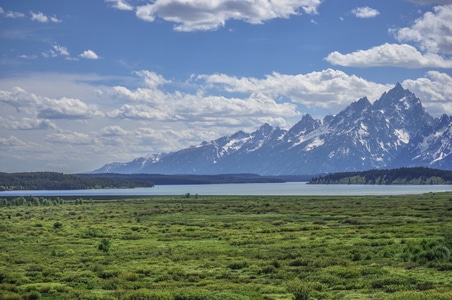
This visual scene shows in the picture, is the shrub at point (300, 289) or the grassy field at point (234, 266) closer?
the shrub at point (300, 289)

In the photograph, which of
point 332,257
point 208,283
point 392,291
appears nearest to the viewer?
point 392,291

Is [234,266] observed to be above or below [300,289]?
below

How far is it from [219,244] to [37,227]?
43.1 metres

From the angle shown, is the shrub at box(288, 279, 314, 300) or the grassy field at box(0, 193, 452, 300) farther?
the grassy field at box(0, 193, 452, 300)

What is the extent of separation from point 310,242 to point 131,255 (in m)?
20.5

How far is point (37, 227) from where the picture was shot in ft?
309

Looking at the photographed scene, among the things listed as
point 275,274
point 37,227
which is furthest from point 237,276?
point 37,227

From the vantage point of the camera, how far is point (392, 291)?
33812 mm

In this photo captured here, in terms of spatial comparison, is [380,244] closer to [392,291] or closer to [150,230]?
[392,291]

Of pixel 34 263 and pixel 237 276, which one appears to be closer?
pixel 237 276

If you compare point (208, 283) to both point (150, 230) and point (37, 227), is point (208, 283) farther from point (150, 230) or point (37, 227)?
point (37, 227)

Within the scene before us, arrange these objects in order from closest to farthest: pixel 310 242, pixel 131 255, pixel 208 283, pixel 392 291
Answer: pixel 392 291, pixel 208 283, pixel 131 255, pixel 310 242

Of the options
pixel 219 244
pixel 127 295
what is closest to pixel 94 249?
pixel 219 244

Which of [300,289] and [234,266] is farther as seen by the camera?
[234,266]
